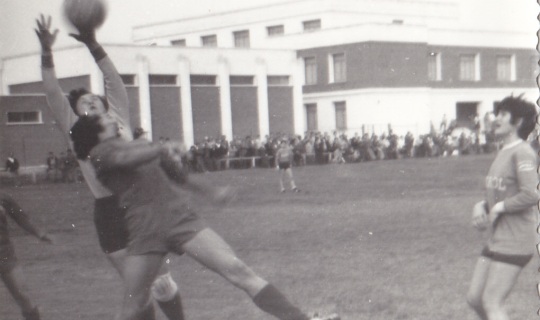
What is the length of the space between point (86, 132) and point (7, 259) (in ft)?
5.09

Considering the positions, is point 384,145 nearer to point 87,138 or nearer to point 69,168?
point 69,168

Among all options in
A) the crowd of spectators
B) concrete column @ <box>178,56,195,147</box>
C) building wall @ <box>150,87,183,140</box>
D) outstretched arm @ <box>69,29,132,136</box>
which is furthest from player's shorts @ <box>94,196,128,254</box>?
concrete column @ <box>178,56,195,147</box>

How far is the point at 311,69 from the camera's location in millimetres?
47094

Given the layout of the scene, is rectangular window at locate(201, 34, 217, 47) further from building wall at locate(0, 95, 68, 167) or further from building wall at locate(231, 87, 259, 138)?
building wall at locate(0, 95, 68, 167)

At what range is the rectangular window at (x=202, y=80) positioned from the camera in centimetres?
3858

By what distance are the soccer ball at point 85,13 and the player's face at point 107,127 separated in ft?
3.60

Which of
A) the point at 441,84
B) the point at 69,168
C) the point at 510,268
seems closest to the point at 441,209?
the point at 510,268

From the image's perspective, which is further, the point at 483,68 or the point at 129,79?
the point at 483,68

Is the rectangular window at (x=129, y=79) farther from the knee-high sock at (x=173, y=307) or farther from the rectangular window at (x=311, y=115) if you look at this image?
the knee-high sock at (x=173, y=307)

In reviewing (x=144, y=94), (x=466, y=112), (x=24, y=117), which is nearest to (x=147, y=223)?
(x=24, y=117)

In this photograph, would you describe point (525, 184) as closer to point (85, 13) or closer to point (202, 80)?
point (85, 13)

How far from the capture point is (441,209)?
1450 cm

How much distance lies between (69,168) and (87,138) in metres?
22.0

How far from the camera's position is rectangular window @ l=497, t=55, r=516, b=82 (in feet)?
165
